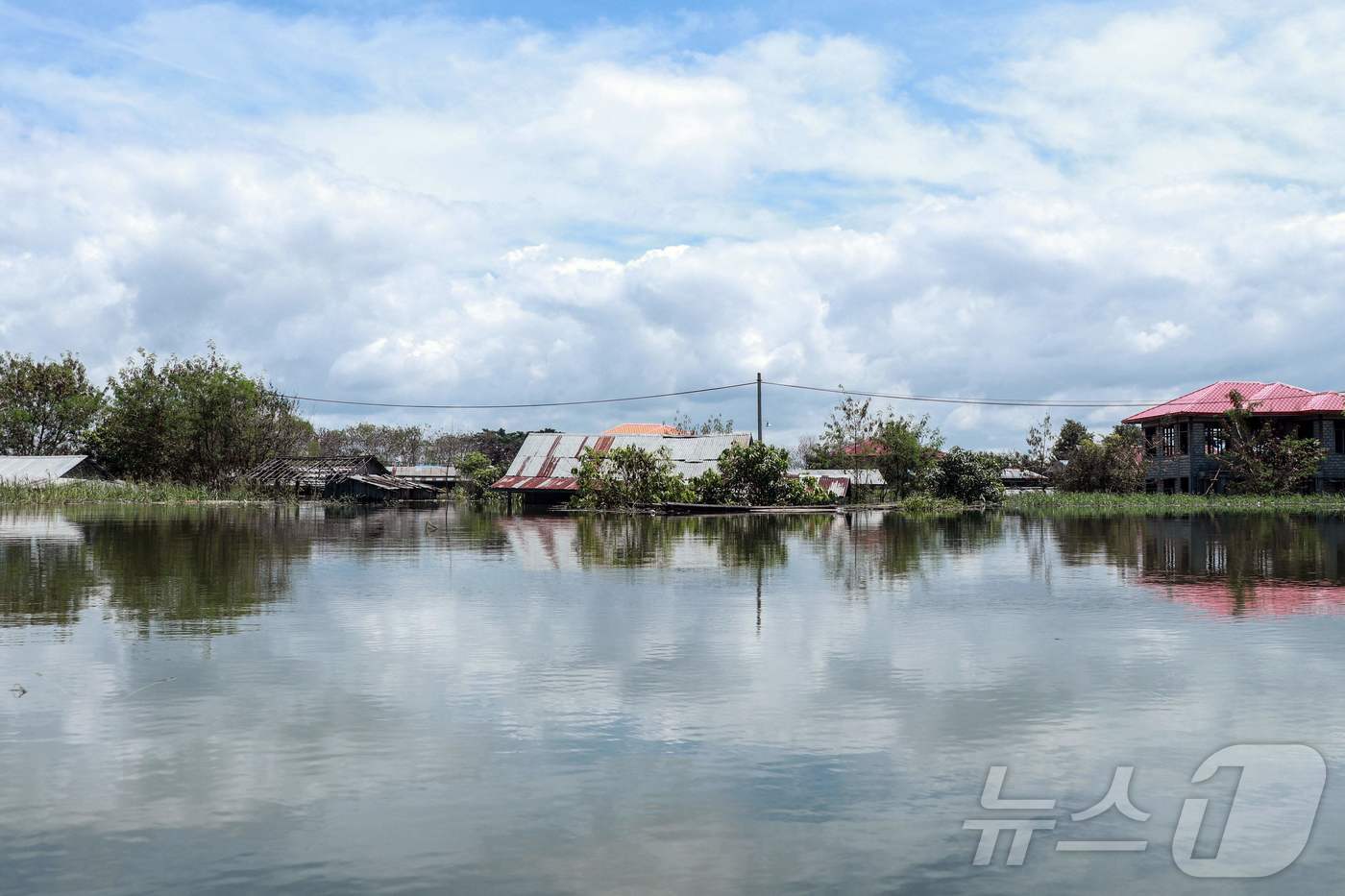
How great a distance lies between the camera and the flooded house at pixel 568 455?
56844mm

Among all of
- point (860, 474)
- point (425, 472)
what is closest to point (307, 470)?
point (425, 472)

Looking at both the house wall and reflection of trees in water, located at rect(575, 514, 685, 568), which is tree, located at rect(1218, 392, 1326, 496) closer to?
the house wall

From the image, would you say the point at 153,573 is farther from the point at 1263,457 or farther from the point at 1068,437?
the point at 1068,437

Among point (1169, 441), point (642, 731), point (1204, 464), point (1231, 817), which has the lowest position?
point (1231, 817)

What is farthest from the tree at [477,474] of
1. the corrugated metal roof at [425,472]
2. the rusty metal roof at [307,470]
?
the rusty metal roof at [307,470]

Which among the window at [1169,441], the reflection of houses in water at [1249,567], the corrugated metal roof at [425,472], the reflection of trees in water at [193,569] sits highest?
the window at [1169,441]

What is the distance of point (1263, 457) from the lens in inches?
2169

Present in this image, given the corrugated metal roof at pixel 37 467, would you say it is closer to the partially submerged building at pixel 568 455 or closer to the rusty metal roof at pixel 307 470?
the rusty metal roof at pixel 307 470

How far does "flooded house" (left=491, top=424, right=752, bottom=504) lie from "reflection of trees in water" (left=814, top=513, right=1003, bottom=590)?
63.4ft

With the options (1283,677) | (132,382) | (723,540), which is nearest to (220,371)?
(132,382)

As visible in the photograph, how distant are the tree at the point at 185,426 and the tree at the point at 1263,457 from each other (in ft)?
188

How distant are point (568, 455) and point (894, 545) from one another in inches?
1407

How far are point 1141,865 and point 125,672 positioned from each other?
7.59m

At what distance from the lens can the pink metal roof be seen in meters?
56.6
